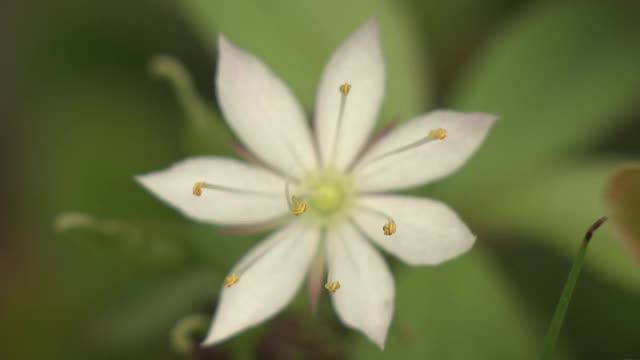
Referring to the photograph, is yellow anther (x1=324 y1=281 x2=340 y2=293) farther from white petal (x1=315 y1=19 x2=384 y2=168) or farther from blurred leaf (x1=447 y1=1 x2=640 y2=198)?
blurred leaf (x1=447 y1=1 x2=640 y2=198)

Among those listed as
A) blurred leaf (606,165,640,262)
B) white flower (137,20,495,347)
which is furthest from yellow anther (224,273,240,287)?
blurred leaf (606,165,640,262)

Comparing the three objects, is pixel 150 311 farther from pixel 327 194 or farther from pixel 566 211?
pixel 566 211

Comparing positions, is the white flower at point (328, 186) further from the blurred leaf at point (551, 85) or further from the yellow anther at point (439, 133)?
the blurred leaf at point (551, 85)

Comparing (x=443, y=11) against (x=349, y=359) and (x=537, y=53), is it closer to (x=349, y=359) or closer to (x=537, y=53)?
(x=537, y=53)

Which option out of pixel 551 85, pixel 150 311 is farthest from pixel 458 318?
pixel 150 311

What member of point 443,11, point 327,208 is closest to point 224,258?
point 327,208

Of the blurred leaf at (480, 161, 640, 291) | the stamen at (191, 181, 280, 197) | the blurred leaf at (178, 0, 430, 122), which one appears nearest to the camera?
the stamen at (191, 181, 280, 197)
